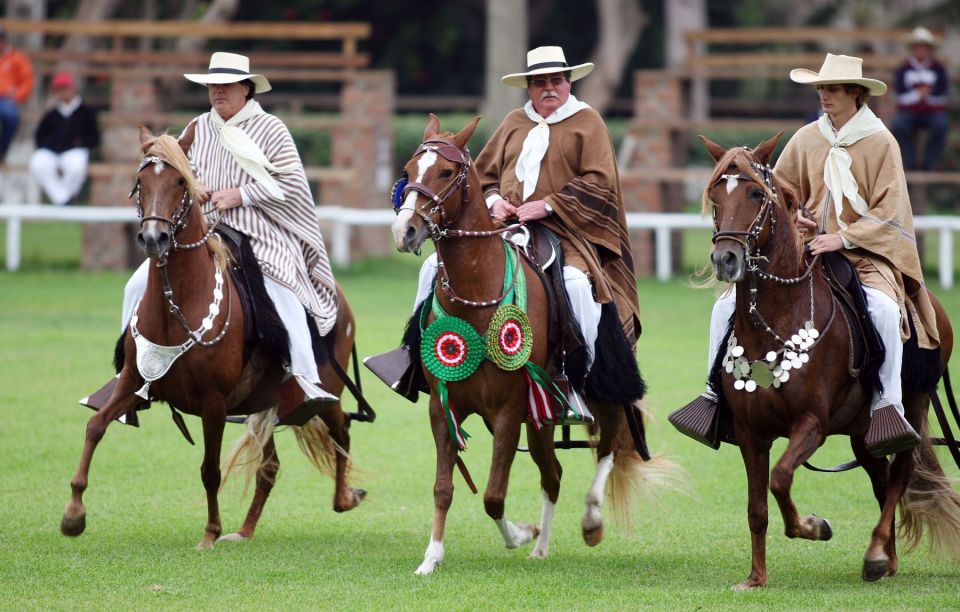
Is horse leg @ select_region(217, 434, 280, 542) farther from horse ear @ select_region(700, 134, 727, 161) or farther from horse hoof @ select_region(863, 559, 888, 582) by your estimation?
horse hoof @ select_region(863, 559, 888, 582)

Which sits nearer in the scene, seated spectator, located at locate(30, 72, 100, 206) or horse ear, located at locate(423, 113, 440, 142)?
horse ear, located at locate(423, 113, 440, 142)

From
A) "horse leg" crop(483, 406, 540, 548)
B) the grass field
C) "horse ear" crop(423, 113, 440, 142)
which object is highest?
"horse ear" crop(423, 113, 440, 142)

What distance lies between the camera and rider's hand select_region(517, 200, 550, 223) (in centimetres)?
894

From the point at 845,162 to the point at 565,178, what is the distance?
1761mm

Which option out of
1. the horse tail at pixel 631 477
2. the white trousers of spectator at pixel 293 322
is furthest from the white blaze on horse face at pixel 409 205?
the horse tail at pixel 631 477

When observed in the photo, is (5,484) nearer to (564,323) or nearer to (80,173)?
(564,323)

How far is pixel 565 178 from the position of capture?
9.28 metres

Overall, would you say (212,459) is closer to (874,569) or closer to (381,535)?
(381,535)

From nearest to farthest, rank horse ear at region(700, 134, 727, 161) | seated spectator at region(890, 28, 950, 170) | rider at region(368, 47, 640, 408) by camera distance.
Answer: horse ear at region(700, 134, 727, 161)
rider at region(368, 47, 640, 408)
seated spectator at region(890, 28, 950, 170)

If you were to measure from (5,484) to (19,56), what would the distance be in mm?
14993

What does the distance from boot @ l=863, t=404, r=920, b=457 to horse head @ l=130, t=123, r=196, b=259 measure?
12.8 ft

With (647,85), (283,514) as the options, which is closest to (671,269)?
(647,85)

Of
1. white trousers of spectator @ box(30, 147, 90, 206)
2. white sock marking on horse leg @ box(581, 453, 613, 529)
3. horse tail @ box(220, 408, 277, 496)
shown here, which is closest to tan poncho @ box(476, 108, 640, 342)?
white sock marking on horse leg @ box(581, 453, 613, 529)

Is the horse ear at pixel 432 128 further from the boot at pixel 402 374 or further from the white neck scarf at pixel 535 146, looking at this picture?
the boot at pixel 402 374
